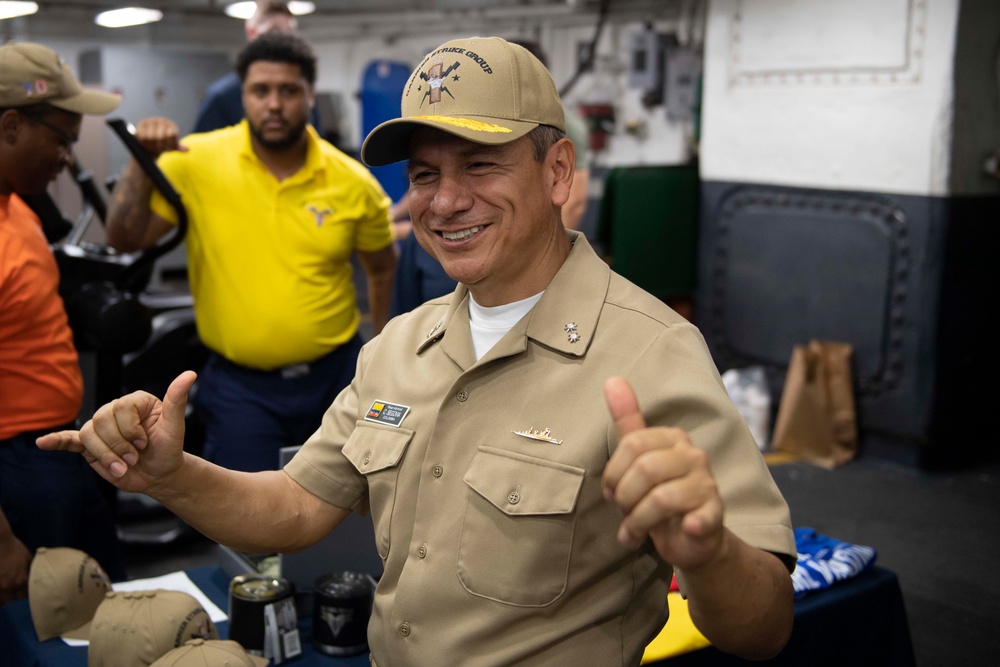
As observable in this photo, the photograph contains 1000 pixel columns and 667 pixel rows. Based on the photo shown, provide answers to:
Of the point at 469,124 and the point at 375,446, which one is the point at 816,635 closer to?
the point at 375,446

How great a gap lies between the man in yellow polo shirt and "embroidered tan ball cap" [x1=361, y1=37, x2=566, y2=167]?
5.68 ft

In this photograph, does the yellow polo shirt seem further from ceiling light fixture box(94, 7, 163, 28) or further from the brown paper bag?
ceiling light fixture box(94, 7, 163, 28)

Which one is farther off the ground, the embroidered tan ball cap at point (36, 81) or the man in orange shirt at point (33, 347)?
the embroidered tan ball cap at point (36, 81)

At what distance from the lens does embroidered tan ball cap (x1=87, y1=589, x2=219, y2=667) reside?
1833 mm

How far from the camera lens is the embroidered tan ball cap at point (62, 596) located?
202 cm

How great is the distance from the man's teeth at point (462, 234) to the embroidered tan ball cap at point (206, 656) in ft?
2.77

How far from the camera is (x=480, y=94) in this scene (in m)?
1.49

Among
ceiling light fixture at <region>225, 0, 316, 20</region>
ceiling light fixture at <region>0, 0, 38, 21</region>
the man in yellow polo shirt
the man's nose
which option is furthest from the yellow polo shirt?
ceiling light fixture at <region>0, 0, 38, 21</region>

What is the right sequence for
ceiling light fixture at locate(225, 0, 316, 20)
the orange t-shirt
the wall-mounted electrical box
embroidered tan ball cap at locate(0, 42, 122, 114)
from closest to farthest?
the orange t-shirt
embroidered tan ball cap at locate(0, 42, 122, 114)
the wall-mounted electrical box
ceiling light fixture at locate(225, 0, 316, 20)

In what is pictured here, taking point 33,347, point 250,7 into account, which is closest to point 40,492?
point 33,347

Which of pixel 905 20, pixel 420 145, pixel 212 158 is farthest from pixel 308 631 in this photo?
pixel 905 20

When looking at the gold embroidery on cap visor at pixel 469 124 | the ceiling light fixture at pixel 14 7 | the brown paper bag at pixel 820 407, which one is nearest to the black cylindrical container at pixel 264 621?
the gold embroidery on cap visor at pixel 469 124

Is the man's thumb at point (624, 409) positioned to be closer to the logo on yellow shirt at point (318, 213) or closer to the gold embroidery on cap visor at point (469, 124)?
the gold embroidery on cap visor at point (469, 124)

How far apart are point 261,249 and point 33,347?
838 millimetres
